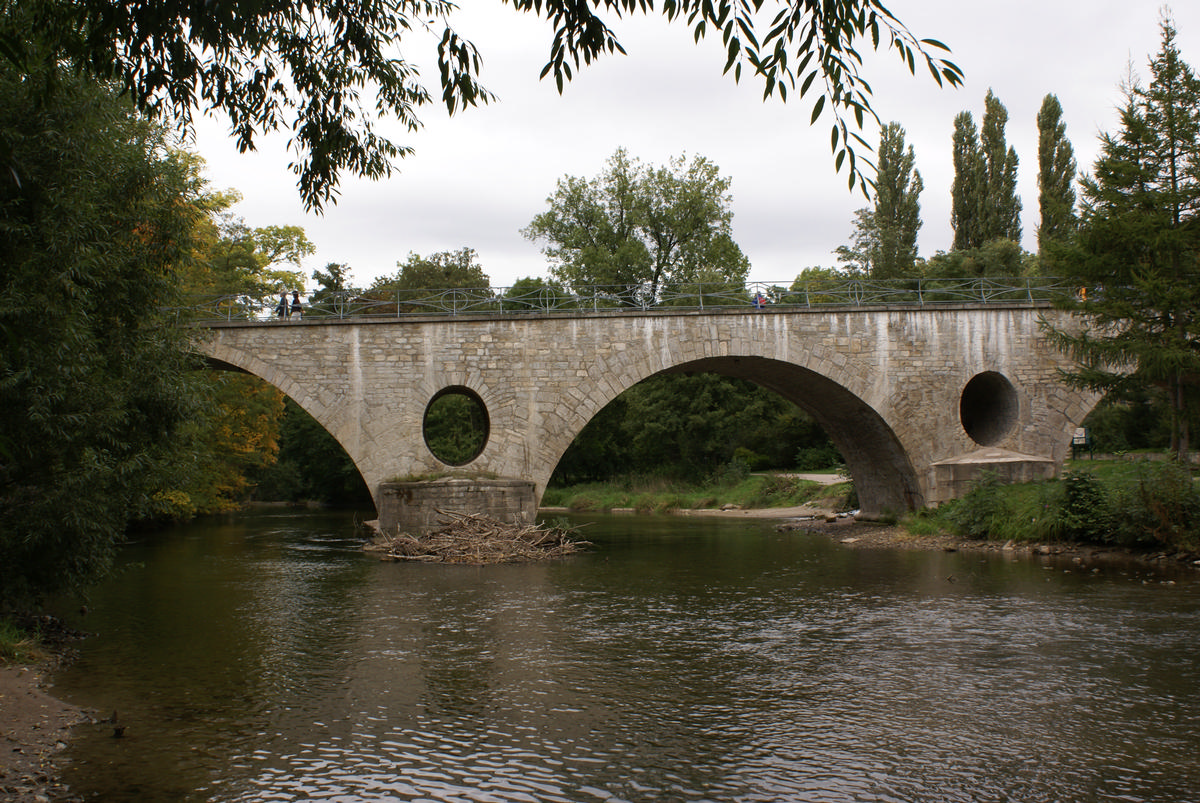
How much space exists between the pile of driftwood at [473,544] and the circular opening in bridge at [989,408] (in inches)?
374

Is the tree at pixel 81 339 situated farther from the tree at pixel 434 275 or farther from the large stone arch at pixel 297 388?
the tree at pixel 434 275

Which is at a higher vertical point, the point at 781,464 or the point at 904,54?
the point at 904,54

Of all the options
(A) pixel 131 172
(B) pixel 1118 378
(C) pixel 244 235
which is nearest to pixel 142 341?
(A) pixel 131 172

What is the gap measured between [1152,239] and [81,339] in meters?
15.4

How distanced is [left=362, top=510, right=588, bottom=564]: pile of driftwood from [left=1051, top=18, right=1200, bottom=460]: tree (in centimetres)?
1021

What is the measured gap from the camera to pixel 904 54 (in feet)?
11.1

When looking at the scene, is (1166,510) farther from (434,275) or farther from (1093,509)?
(434,275)

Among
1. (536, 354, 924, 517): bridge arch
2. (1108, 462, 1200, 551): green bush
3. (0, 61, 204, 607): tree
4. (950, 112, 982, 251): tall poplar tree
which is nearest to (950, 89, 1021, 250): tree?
(950, 112, 982, 251): tall poplar tree

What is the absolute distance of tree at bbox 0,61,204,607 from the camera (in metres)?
7.78

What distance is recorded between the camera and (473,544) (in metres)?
16.5

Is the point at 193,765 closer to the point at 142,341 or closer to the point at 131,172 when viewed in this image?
the point at 142,341

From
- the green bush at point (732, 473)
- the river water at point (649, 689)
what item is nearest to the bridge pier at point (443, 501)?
the river water at point (649, 689)

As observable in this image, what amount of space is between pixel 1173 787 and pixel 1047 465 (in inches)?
587

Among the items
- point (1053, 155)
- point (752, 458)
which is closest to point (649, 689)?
point (752, 458)
